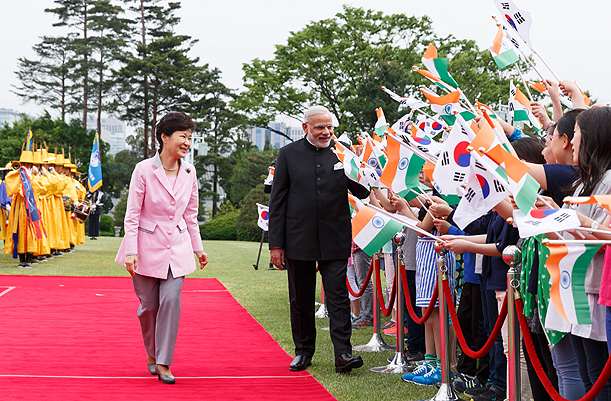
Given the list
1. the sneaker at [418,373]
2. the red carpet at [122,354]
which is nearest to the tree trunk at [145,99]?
the red carpet at [122,354]

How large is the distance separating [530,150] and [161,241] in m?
2.84

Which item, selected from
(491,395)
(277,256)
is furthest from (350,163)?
(491,395)

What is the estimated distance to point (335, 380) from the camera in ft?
16.6

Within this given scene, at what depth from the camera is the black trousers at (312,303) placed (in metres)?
5.36

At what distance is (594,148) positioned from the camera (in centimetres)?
307

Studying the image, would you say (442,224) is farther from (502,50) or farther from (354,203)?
(502,50)

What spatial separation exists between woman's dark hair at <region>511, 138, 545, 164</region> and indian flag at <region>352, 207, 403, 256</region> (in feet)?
3.56

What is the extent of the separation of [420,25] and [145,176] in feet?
88.9

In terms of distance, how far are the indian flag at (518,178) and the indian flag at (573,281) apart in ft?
0.78

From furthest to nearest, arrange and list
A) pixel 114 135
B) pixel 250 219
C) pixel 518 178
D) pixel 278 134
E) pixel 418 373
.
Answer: pixel 114 135, pixel 278 134, pixel 250 219, pixel 418 373, pixel 518 178

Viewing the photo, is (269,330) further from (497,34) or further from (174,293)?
(497,34)

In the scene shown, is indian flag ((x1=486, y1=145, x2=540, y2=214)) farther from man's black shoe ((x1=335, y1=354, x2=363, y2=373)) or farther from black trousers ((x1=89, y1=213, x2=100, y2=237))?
black trousers ((x1=89, y1=213, x2=100, y2=237))

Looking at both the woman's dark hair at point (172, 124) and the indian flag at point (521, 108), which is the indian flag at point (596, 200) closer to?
the woman's dark hair at point (172, 124)

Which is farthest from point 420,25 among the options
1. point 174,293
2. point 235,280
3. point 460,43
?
point 174,293
